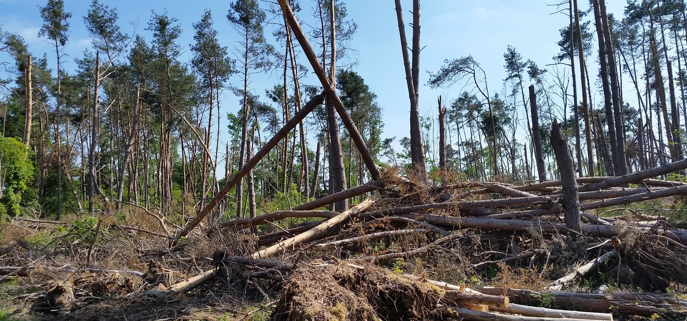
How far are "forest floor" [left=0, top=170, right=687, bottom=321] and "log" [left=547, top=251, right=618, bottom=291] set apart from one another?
0.05 feet

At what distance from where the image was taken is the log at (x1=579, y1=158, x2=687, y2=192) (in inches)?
264

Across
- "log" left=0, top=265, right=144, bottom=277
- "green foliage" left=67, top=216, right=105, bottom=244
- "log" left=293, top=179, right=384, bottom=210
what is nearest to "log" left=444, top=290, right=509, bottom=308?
"log" left=0, top=265, right=144, bottom=277

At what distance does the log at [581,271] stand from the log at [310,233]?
3251mm

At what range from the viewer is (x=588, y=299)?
4.06 metres

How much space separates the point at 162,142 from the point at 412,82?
2041 centimetres

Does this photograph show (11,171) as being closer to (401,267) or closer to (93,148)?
(93,148)

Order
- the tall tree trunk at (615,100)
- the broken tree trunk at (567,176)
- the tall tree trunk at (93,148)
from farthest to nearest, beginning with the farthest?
the tall tree trunk at (93,148) → the tall tree trunk at (615,100) → the broken tree trunk at (567,176)

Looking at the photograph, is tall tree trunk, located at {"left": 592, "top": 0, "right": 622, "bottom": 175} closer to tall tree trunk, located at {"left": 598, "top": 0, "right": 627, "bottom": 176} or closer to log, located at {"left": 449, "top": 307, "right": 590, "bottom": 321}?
tall tree trunk, located at {"left": 598, "top": 0, "right": 627, "bottom": 176}

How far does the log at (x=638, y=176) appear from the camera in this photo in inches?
264

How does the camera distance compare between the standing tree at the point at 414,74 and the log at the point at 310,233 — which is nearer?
the log at the point at 310,233

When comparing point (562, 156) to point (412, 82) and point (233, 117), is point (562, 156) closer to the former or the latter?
point (412, 82)

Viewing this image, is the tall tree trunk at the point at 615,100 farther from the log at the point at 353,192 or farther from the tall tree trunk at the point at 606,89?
the log at the point at 353,192

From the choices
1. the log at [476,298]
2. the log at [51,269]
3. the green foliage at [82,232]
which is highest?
the green foliage at [82,232]

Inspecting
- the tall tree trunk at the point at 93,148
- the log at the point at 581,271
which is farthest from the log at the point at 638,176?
the tall tree trunk at the point at 93,148
